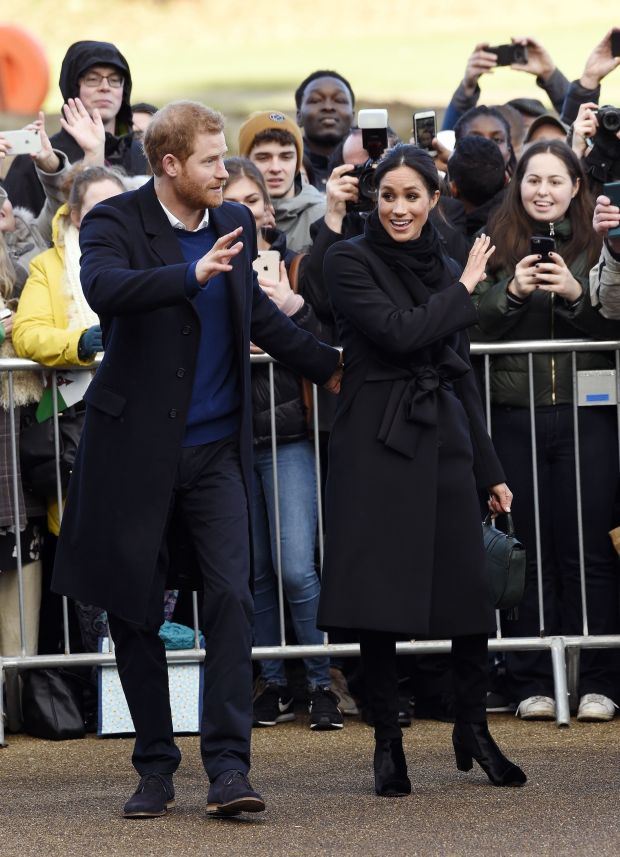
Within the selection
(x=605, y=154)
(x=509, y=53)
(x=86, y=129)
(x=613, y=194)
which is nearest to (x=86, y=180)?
(x=86, y=129)

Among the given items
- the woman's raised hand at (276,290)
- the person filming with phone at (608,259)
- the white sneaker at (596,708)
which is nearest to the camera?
the person filming with phone at (608,259)

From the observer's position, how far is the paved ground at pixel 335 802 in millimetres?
4805

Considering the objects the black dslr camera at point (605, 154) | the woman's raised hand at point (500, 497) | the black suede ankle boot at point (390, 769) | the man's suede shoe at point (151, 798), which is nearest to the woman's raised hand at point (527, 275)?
the black dslr camera at point (605, 154)

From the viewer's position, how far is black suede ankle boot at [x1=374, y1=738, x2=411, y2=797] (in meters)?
5.38

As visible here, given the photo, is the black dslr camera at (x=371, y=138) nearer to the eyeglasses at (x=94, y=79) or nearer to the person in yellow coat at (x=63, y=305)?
the person in yellow coat at (x=63, y=305)

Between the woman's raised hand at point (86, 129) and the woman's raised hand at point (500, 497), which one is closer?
the woman's raised hand at point (500, 497)

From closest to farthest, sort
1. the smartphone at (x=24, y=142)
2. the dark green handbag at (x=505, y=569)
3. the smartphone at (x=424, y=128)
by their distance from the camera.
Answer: the dark green handbag at (x=505, y=569) → the smartphone at (x=24, y=142) → the smartphone at (x=424, y=128)

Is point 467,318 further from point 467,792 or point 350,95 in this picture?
point 350,95

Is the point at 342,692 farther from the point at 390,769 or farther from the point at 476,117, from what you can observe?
the point at 476,117

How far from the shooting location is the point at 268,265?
6.75m

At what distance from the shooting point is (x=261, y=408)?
689 centimetres

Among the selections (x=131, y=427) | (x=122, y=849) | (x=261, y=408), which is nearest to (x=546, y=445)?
(x=261, y=408)

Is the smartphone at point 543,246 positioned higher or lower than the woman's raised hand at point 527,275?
higher

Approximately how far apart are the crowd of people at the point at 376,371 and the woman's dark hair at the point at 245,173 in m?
0.02
